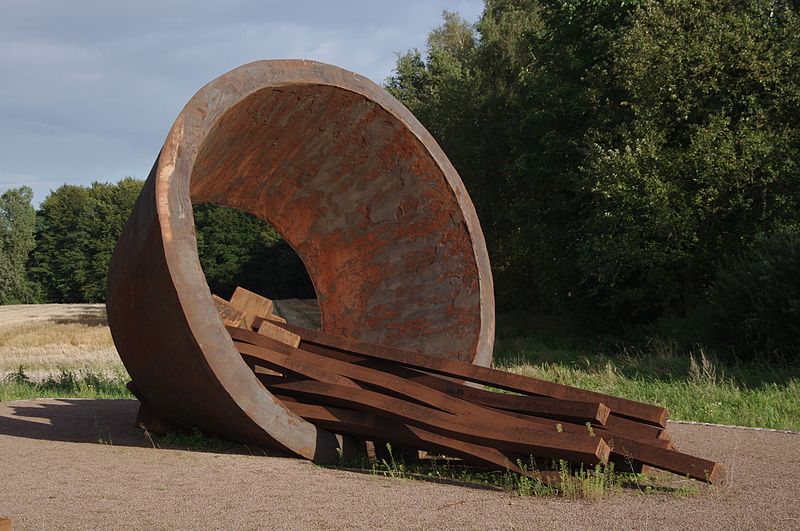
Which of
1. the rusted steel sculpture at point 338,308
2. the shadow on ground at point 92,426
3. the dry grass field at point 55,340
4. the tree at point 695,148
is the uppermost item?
the tree at point 695,148

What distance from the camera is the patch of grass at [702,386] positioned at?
8031mm

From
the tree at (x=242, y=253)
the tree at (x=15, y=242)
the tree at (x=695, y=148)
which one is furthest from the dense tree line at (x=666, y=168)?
the tree at (x=15, y=242)

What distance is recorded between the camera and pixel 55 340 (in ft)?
82.4

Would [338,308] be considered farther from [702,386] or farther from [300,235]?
[702,386]

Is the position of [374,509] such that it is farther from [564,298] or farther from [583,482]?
[564,298]

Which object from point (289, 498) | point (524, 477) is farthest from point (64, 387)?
point (524, 477)

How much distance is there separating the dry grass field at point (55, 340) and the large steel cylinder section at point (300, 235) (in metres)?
6.16

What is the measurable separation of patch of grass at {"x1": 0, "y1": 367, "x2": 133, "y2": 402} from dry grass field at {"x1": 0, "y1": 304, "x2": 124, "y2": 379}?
2.97 ft

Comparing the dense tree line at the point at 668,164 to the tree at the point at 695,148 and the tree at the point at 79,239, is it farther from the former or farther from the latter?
the tree at the point at 79,239

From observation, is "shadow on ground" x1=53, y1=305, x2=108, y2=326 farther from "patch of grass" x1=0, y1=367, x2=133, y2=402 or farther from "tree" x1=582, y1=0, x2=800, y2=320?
"tree" x1=582, y1=0, x2=800, y2=320

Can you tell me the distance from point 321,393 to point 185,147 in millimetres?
1881

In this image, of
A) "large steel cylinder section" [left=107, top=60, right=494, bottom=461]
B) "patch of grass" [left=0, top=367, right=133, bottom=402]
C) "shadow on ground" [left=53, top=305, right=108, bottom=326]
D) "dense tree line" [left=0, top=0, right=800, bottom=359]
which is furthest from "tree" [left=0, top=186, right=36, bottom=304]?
"large steel cylinder section" [left=107, top=60, right=494, bottom=461]

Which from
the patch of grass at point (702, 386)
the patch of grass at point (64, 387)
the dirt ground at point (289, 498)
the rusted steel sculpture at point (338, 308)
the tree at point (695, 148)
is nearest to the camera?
the dirt ground at point (289, 498)

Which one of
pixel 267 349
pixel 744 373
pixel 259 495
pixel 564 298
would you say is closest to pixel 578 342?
pixel 564 298
